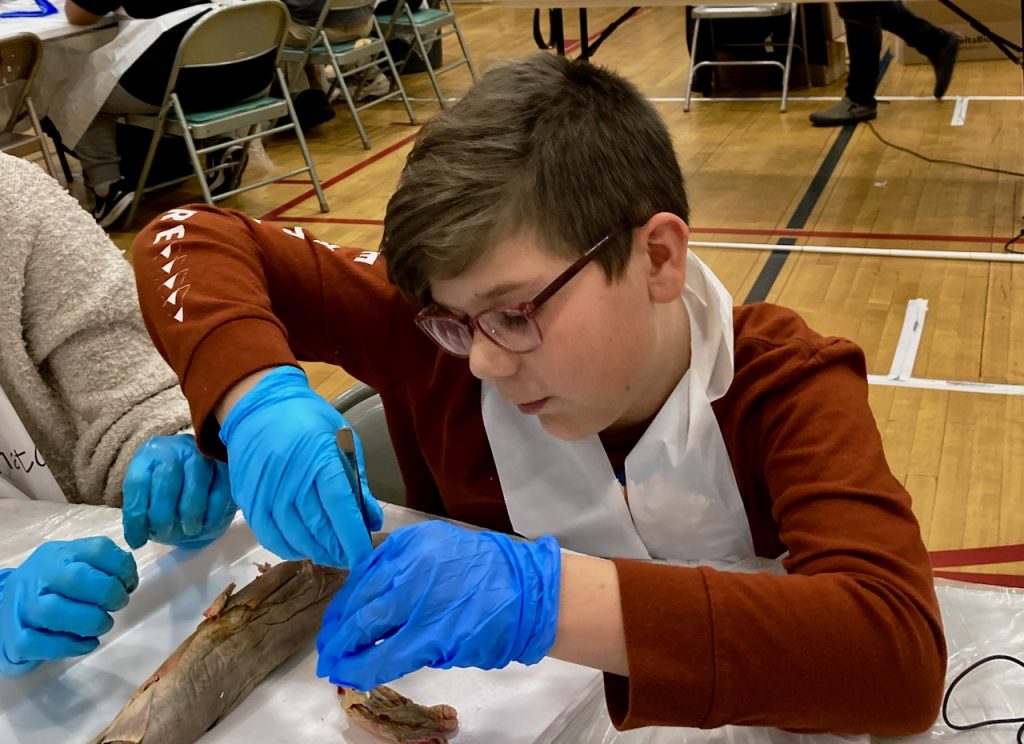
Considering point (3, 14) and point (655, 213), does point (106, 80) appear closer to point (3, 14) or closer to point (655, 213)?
point (3, 14)

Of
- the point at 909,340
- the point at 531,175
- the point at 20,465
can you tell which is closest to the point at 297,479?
the point at 531,175

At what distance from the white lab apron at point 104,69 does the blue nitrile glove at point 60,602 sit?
9.76 ft

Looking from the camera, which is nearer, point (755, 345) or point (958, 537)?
point (755, 345)

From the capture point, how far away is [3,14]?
12.3 ft

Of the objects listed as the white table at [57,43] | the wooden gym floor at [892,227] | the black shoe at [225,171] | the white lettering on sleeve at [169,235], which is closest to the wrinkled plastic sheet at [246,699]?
the white lettering on sleeve at [169,235]

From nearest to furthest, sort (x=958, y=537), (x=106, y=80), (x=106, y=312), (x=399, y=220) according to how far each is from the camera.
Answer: (x=399, y=220) → (x=106, y=312) → (x=958, y=537) → (x=106, y=80)

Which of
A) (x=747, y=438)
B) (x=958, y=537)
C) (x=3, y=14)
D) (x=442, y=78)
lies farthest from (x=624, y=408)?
(x=442, y=78)

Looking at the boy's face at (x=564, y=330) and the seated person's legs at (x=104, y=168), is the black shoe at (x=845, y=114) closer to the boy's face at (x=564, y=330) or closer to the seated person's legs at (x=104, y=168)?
the seated person's legs at (x=104, y=168)

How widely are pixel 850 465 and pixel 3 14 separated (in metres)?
3.98

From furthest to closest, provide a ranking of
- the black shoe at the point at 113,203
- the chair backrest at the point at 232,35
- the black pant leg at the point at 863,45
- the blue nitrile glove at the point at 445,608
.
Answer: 1. the black pant leg at the point at 863,45
2. the black shoe at the point at 113,203
3. the chair backrest at the point at 232,35
4. the blue nitrile glove at the point at 445,608

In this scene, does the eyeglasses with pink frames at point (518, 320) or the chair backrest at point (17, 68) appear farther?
the chair backrest at point (17, 68)

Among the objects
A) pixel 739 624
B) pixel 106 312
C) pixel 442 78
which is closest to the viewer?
pixel 739 624

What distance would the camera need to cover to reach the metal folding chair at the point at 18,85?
3.10 meters

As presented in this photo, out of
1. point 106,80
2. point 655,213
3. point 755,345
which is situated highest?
point 655,213
